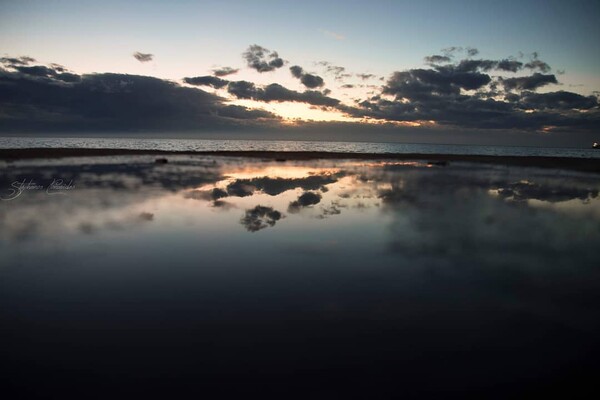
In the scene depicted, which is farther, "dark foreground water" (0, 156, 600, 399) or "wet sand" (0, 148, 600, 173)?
"wet sand" (0, 148, 600, 173)

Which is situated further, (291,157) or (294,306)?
(291,157)

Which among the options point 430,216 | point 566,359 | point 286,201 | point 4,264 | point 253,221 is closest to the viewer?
point 566,359

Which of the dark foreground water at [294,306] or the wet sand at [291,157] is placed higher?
the wet sand at [291,157]

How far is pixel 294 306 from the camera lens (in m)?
6.46

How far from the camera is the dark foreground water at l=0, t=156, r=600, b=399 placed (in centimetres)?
448

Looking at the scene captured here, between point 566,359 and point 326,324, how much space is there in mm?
3424

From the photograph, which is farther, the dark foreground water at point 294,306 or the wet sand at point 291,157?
the wet sand at point 291,157

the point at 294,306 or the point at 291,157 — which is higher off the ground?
the point at 291,157

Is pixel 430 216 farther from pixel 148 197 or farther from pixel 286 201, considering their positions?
pixel 148 197

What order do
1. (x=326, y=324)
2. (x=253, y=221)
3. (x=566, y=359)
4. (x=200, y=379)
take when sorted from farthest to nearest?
(x=253, y=221) < (x=326, y=324) < (x=566, y=359) < (x=200, y=379)

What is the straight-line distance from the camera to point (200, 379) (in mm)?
4410

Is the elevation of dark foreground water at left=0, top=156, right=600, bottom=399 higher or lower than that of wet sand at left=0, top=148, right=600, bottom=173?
lower

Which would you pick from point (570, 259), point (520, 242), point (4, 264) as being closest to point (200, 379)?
point (4, 264)

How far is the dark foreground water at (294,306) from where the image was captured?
448 centimetres
